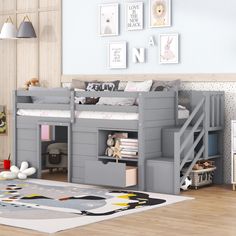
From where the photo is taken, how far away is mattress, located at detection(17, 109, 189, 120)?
5584 millimetres

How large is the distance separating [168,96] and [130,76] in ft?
2.63

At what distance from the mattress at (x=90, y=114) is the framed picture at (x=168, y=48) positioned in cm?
54

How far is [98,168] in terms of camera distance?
220 inches

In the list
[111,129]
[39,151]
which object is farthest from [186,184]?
[39,151]

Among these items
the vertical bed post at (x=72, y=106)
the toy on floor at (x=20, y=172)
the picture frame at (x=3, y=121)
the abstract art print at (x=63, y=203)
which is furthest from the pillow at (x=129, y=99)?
the picture frame at (x=3, y=121)

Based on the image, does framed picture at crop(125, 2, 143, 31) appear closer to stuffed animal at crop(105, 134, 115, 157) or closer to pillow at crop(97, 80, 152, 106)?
pillow at crop(97, 80, 152, 106)

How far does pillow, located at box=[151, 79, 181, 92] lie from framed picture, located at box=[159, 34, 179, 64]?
21 cm

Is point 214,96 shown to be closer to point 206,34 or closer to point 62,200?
point 206,34

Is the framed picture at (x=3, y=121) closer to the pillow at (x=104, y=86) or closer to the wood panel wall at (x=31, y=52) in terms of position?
the wood panel wall at (x=31, y=52)

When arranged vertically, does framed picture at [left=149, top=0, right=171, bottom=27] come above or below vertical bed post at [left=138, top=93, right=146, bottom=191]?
above

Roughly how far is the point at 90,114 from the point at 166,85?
2.57ft

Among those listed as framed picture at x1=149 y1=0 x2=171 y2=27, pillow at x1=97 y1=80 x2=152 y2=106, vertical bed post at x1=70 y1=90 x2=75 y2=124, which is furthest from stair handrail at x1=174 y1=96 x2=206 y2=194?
vertical bed post at x1=70 y1=90 x2=75 y2=124

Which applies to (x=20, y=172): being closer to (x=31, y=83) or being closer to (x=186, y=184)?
(x=31, y=83)

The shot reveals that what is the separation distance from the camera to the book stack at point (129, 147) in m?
5.56
